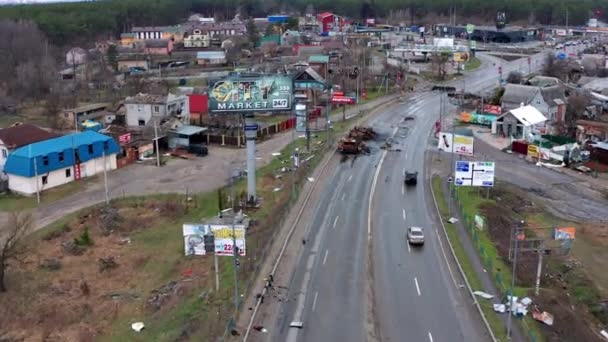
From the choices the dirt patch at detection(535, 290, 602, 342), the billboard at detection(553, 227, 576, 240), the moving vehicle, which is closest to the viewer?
the dirt patch at detection(535, 290, 602, 342)

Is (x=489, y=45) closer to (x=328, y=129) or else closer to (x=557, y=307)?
(x=328, y=129)

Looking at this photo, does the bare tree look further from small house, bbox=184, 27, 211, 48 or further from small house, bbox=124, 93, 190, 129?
small house, bbox=184, 27, 211, 48

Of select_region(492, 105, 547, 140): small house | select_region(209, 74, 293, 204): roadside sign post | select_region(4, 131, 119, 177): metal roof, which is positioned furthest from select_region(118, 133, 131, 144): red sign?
select_region(492, 105, 547, 140): small house

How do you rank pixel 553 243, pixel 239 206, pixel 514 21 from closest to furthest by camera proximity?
pixel 553 243 < pixel 239 206 < pixel 514 21

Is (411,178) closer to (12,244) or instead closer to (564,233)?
(564,233)

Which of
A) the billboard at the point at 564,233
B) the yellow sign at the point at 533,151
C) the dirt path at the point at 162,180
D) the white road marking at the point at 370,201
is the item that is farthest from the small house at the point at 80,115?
the billboard at the point at 564,233

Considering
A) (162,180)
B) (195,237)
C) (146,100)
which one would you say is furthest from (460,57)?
(195,237)

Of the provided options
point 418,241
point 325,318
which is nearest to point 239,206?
point 418,241
